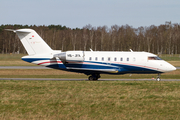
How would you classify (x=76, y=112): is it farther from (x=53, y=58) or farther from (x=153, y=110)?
(x=53, y=58)

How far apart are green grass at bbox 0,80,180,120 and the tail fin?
11.8 m

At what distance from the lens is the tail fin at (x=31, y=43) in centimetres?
3162

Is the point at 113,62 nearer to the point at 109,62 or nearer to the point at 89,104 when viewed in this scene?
the point at 109,62

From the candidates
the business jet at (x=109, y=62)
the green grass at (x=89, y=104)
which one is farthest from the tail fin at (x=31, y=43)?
the green grass at (x=89, y=104)

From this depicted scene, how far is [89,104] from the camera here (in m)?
15.6

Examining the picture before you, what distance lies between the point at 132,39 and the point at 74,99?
108 metres

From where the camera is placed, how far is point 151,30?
127 m

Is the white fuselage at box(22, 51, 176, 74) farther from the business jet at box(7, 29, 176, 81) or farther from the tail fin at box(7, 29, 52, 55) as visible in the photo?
the tail fin at box(7, 29, 52, 55)

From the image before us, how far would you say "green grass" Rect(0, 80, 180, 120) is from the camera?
43.0 ft

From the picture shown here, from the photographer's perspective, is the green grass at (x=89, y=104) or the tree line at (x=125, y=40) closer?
the green grass at (x=89, y=104)

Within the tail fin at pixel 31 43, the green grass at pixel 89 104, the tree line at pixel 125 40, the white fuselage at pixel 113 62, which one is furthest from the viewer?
the tree line at pixel 125 40

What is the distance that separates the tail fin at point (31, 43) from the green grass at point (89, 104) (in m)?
11.8

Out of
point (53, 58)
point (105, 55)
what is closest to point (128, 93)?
point (105, 55)

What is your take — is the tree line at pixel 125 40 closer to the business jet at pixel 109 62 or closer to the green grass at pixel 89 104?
the business jet at pixel 109 62
